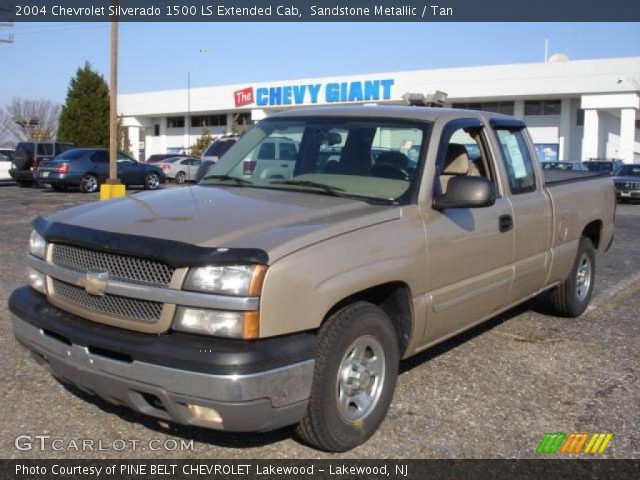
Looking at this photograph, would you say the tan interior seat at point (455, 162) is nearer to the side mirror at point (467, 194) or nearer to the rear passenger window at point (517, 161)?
the rear passenger window at point (517, 161)

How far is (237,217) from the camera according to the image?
3.48 m

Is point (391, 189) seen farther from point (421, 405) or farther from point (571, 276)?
point (571, 276)

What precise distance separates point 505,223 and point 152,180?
72.8 feet

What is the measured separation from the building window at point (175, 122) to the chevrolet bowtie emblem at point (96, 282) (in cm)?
5527

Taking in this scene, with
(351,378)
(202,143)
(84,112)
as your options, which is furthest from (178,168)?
(351,378)

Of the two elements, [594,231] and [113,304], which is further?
[594,231]

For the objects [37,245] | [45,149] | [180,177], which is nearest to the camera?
[37,245]

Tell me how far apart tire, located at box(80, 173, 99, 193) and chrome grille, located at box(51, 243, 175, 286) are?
65.9 feet

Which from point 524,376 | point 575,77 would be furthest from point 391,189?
point 575,77

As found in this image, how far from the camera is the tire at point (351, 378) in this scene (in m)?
3.21

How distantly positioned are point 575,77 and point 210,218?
35438mm

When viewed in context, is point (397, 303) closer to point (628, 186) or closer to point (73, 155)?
point (73, 155)
